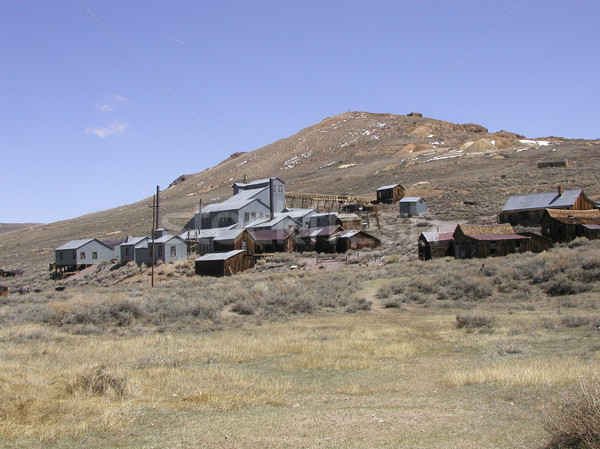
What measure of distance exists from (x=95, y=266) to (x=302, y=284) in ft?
121

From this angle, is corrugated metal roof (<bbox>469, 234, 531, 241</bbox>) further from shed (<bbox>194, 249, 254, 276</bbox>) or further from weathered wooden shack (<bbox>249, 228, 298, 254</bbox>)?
weathered wooden shack (<bbox>249, 228, 298, 254</bbox>)

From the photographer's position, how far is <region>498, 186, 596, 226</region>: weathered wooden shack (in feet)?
159

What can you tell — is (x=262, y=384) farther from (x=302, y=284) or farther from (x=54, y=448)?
Result: (x=302, y=284)

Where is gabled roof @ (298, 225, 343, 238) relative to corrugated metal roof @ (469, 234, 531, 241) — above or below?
above

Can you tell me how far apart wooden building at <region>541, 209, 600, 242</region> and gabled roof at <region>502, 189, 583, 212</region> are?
438cm

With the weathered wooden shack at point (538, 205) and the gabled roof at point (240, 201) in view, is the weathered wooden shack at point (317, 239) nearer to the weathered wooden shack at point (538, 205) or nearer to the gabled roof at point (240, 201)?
the gabled roof at point (240, 201)

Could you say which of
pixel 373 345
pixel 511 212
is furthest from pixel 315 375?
pixel 511 212

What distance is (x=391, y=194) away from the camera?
7888 centimetres

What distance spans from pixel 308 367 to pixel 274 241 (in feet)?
145

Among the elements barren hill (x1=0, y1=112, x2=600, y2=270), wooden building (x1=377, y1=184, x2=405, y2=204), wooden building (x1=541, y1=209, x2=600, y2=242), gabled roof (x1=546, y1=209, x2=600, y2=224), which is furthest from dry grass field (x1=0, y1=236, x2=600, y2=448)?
wooden building (x1=377, y1=184, x2=405, y2=204)

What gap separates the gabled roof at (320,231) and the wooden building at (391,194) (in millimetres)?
23476

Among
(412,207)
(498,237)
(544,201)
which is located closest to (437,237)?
(498,237)

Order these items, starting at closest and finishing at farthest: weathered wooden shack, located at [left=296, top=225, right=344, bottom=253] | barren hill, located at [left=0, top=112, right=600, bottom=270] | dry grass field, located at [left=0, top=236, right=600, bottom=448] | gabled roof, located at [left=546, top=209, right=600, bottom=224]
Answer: dry grass field, located at [left=0, top=236, right=600, bottom=448]
gabled roof, located at [left=546, top=209, right=600, bottom=224]
weathered wooden shack, located at [left=296, top=225, right=344, bottom=253]
barren hill, located at [left=0, top=112, right=600, bottom=270]

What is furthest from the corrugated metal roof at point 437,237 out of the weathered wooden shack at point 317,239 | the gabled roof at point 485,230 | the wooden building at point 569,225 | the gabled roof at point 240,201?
the gabled roof at point 240,201
